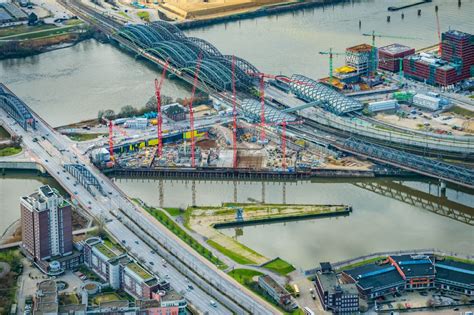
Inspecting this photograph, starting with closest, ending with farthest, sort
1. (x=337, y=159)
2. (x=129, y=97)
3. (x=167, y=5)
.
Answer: (x=337, y=159) < (x=129, y=97) < (x=167, y=5)

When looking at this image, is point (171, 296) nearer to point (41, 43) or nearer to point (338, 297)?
point (338, 297)

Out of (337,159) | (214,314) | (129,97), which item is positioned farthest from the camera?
(129,97)

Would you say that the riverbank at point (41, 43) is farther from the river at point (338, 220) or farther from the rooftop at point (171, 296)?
the rooftop at point (171, 296)

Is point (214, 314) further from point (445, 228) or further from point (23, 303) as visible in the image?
point (445, 228)

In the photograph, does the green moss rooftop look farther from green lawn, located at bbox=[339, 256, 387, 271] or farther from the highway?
green lawn, located at bbox=[339, 256, 387, 271]

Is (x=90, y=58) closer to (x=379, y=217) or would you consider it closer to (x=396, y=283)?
(x=379, y=217)

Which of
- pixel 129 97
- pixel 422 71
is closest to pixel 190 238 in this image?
pixel 129 97

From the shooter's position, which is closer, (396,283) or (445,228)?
(396,283)

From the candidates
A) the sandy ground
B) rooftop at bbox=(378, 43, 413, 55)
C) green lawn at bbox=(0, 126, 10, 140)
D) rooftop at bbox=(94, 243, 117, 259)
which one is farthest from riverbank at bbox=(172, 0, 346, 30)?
rooftop at bbox=(94, 243, 117, 259)
